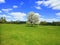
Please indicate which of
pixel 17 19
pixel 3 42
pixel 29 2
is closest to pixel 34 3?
pixel 29 2

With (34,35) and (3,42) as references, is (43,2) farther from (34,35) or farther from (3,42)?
(3,42)

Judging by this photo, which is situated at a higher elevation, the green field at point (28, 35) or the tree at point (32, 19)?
the tree at point (32, 19)

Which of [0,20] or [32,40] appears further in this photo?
A: [0,20]

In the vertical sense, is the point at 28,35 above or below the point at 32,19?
below

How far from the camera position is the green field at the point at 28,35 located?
3071mm

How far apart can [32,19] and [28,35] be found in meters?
0.43

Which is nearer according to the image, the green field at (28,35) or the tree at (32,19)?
the green field at (28,35)

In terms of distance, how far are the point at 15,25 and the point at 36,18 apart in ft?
1.74

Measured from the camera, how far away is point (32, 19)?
3385 millimetres

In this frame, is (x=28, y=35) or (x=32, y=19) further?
(x=32, y=19)

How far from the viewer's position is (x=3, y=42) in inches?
123

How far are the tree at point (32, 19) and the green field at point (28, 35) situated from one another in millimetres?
131

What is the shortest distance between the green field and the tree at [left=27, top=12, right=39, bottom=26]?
0.43ft

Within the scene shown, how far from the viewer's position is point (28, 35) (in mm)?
3191
